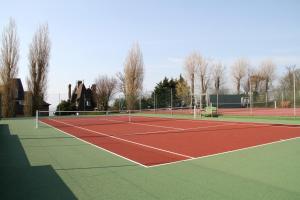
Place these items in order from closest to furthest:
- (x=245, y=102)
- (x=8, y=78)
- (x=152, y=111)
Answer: (x=8, y=78), (x=152, y=111), (x=245, y=102)

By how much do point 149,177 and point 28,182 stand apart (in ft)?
7.13

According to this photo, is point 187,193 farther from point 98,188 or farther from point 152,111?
point 152,111

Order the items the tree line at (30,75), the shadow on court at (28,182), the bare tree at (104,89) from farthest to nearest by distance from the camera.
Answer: the bare tree at (104,89) → the tree line at (30,75) → the shadow on court at (28,182)

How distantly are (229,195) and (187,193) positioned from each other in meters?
0.63

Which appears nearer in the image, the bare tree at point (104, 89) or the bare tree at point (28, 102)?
the bare tree at point (28, 102)

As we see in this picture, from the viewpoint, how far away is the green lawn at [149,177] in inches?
211

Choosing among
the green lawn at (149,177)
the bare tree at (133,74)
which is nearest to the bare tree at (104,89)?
the bare tree at (133,74)

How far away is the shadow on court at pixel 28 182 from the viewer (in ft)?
17.4

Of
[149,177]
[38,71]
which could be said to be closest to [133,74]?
[38,71]

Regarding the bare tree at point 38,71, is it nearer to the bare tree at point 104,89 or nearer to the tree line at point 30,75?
the tree line at point 30,75

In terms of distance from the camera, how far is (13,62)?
36250 mm

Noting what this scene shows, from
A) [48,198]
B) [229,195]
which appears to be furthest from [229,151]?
[48,198]

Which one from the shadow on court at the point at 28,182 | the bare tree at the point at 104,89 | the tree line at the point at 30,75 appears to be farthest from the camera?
the bare tree at the point at 104,89

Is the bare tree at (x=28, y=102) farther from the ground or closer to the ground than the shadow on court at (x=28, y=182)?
farther from the ground
